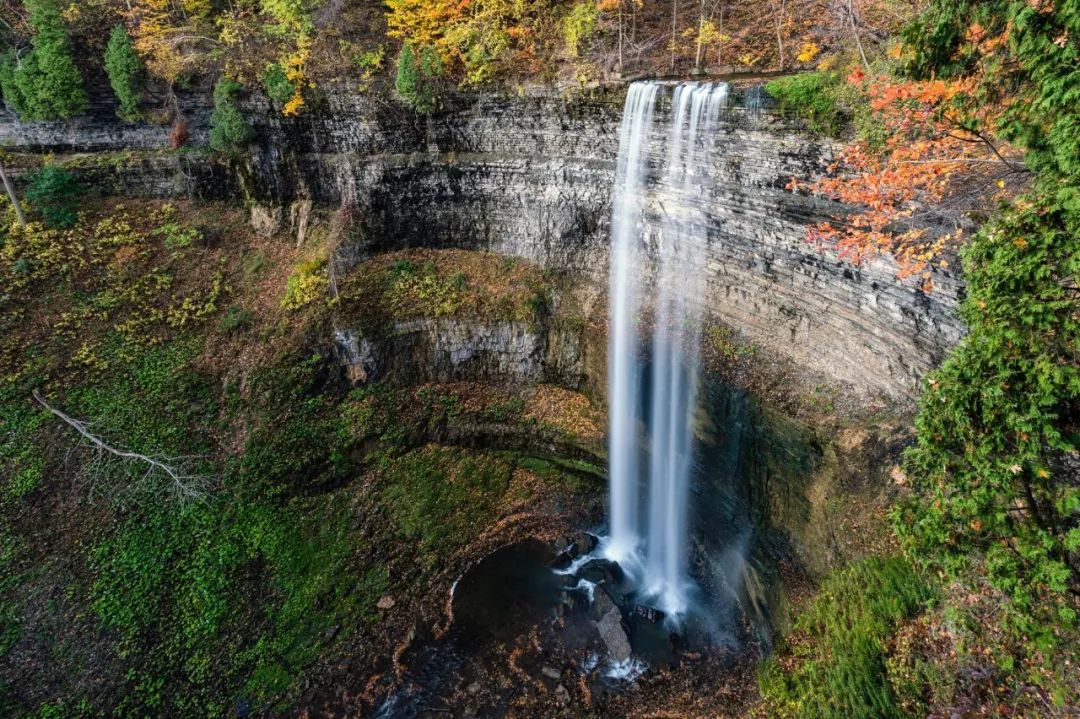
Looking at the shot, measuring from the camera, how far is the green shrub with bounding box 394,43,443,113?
16.5 metres

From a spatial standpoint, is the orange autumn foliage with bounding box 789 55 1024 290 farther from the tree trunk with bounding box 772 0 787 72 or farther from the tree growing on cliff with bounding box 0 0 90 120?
the tree growing on cliff with bounding box 0 0 90 120

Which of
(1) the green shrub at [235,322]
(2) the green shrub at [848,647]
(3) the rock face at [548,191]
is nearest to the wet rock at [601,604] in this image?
(2) the green shrub at [848,647]

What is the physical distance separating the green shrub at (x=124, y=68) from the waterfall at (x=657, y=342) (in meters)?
18.9

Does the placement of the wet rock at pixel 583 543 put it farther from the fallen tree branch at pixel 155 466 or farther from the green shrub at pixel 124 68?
the green shrub at pixel 124 68

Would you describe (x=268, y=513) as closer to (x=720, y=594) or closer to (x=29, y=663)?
(x=29, y=663)

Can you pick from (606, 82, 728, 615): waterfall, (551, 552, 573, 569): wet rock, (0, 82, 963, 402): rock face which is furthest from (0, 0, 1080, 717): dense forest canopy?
(551, 552, 573, 569): wet rock

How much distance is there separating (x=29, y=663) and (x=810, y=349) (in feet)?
62.4

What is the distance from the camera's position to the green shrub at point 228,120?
18234 millimetres

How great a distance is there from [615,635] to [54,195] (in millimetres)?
24848

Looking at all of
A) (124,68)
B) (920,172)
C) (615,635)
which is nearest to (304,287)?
(124,68)

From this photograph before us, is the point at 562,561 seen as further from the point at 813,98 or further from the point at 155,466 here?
the point at 813,98

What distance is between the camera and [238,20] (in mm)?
19781

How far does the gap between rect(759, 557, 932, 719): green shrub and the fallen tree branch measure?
14.7m

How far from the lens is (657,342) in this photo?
15.5 meters
